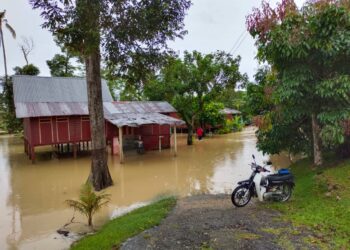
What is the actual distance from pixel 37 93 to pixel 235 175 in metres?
12.4

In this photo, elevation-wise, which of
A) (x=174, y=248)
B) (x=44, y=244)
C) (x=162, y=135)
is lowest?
(x=44, y=244)

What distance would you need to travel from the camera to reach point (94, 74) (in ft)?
33.3

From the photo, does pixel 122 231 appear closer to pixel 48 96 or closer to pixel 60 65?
pixel 48 96

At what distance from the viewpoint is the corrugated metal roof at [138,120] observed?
16.1m

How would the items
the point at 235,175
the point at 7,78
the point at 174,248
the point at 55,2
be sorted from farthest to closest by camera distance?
the point at 7,78 → the point at 235,175 → the point at 55,2 → the point at 174,248

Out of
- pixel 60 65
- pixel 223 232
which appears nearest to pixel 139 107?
pixel 60 65

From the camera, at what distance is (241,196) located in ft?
21.0

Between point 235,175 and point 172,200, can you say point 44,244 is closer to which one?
point 172,200

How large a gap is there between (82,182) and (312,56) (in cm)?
905

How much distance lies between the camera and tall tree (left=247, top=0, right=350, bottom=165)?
6746mm

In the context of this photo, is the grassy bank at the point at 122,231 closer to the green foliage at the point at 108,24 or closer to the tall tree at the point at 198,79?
the green foliage at the point at 108,24

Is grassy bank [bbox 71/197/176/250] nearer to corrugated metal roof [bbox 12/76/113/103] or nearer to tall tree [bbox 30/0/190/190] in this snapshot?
tall tree [bbox 30/0/190/190]

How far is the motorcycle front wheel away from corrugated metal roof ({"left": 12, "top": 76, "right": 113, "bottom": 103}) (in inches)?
562

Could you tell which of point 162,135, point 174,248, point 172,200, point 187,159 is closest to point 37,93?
point 162,135
